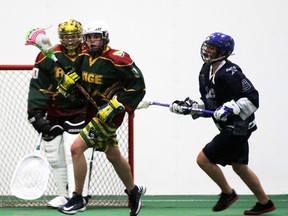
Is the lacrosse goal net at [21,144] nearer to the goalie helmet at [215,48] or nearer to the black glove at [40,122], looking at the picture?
the black glove at [40,122]

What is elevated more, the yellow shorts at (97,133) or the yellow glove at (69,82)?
the yellow glove at (69,82)

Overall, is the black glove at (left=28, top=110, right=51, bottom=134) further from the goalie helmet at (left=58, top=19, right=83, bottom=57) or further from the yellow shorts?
the yellow shorts

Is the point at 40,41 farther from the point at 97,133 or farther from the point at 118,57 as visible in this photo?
the point at 97,133

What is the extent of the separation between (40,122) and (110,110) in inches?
Result: 47.5

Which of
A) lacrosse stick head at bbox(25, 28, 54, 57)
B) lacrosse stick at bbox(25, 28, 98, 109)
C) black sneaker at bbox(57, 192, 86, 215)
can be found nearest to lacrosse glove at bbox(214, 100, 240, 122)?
lacrosse stick at bbox(25, 28, 98, 109)

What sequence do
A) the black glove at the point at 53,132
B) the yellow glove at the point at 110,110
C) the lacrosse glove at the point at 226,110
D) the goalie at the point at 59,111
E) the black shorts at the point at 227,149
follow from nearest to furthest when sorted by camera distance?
the yellow glove at the point at 110,110
the lacrosse glove at the point at 226,110
the black shorts at the point at 227,149
the goalie at the point at 59,111
the black glove at the point at 53,132

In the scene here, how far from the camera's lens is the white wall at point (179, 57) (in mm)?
8969

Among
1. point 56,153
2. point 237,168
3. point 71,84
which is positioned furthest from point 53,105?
point 237,168

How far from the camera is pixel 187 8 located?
897 cm

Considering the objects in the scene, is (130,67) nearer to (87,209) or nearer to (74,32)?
(74,32)

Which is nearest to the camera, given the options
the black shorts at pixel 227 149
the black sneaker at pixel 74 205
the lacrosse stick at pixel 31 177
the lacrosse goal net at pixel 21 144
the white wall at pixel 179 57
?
the black sneaker at pixel 74 205

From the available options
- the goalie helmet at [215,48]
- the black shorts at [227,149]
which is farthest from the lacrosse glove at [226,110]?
the goalie helmet at [215,48]

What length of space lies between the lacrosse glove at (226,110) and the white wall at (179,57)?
187 centimetres

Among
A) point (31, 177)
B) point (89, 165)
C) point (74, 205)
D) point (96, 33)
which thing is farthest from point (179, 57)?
point (74, 205)
